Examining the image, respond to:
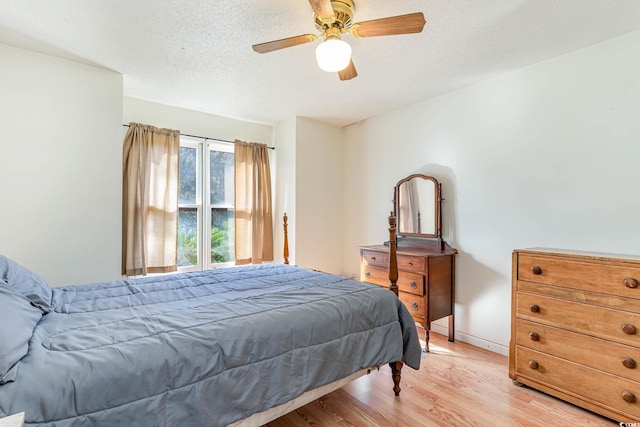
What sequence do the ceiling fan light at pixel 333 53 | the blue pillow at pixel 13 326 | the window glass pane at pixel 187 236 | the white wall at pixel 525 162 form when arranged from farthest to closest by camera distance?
the window glass pane at pixel 187 236
the white wall at pixel 525 162
the ceiling fan light at pixel 333 53
the blue pillow at pixel 13 326

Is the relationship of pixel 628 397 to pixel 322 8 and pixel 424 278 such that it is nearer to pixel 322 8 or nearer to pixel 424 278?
pixel 424 278

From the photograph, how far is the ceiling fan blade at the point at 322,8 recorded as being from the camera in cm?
154

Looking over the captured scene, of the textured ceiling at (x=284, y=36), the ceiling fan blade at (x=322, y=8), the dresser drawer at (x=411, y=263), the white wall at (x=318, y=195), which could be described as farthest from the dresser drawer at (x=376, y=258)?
the ceiling fan blade at (x=322, y=8)

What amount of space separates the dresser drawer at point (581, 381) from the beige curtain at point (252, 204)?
2981 millimetres

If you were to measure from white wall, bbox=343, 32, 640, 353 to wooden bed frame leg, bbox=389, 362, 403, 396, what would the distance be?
1269 mm

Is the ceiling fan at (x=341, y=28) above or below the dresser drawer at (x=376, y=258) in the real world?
above

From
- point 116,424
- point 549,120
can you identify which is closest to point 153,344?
point 116,424

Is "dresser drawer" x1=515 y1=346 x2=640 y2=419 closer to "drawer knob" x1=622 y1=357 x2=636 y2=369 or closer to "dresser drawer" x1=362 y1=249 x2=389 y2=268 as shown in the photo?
"drawer knob" x1=622 y1=357 x2=636 y2=369

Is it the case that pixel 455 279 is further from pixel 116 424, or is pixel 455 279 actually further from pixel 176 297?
pixel 116 424

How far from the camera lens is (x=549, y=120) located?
8.23 ft

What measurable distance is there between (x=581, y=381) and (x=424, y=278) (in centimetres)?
122

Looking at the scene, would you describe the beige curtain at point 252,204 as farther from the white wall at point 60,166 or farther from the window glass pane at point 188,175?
the white wall at point 60,166

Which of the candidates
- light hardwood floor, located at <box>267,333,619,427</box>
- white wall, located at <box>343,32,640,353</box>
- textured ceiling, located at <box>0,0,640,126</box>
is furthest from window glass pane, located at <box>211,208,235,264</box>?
light hardwood floor, located at <box>267,333,619,427</box>

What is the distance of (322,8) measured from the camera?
1585 mm
